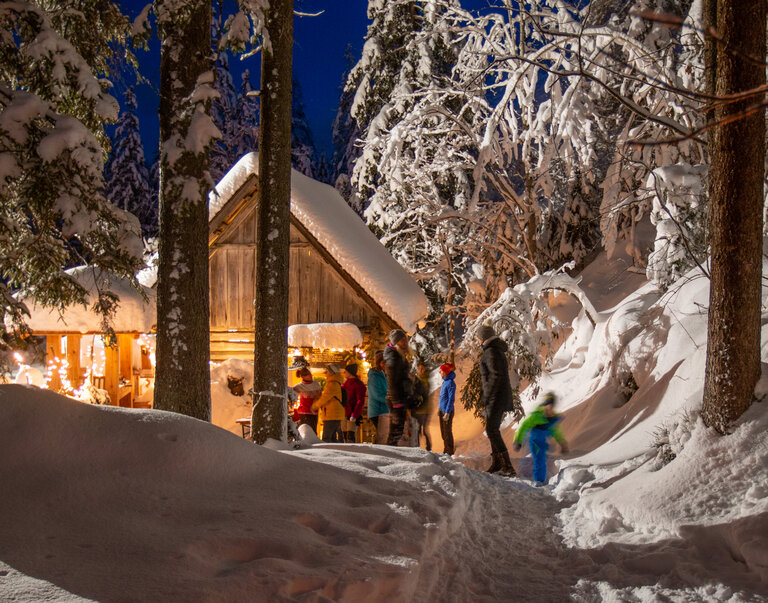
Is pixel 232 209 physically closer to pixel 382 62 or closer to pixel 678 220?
A: pixel 678 220

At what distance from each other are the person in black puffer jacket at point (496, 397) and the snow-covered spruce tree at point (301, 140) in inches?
1071

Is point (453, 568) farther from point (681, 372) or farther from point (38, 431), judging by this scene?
point (681, 372)

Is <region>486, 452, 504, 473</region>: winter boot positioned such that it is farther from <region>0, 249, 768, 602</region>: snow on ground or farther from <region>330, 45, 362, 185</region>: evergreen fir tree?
<region>330, 45, 362, 185</region>: evergreen fir tree

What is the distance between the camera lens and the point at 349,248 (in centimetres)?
1333

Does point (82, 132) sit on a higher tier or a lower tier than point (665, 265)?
higher

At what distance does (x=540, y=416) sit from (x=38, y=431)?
5869 millimetres

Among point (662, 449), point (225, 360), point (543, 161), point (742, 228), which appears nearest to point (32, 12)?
point (742, 228)

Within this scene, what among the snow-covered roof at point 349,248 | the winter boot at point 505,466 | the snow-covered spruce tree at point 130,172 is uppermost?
the snow-covered spruce tree at point 130,172

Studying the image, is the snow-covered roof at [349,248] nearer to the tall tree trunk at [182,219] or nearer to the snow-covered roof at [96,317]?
the snow-covered roof at [96,317]

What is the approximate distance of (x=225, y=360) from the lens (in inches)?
574

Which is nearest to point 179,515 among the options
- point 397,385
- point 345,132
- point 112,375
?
point 397,385

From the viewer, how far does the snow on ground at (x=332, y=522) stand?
2.97 metres

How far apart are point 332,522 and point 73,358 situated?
13.8 m

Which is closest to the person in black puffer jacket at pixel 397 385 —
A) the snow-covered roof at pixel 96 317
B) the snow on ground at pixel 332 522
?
the snow on ground at pixel 332 522
